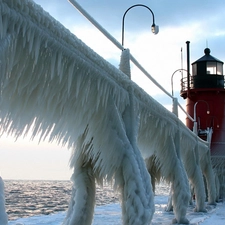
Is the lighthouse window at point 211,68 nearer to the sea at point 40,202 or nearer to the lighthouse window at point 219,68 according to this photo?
the lighthouse window at point 219,68

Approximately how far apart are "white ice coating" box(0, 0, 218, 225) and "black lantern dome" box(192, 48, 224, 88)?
1747 cm

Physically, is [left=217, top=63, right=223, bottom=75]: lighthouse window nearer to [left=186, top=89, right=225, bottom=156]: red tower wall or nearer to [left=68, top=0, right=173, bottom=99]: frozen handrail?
[left=186, top=89, right=225, bottom=156]: red tower wall

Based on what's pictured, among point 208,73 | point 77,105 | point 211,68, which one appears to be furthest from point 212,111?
point 77,105

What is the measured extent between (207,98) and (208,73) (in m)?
1.99

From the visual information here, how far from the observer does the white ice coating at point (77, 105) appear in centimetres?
406

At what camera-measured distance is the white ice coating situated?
13.3 ft

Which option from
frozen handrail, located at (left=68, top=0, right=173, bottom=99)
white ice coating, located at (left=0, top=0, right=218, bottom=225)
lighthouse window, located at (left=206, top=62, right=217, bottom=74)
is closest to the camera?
white ice coating, located at (left=0, top=0, right=218, bottom=225)

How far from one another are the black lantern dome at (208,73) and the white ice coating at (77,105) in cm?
1747

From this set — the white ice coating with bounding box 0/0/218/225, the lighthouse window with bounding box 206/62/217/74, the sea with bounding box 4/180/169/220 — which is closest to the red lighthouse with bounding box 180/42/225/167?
the lighthouse window with bounding box 206/62/217/74

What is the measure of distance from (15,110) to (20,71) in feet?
1.74

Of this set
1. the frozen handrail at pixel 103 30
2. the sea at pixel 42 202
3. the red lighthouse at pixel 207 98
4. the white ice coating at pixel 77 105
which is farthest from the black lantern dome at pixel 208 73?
the white ice coating at pixel 77 105

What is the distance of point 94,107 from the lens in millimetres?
5574

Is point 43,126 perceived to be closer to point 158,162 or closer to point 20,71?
point 20,71

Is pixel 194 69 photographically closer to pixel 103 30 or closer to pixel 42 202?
pixel 42 202
